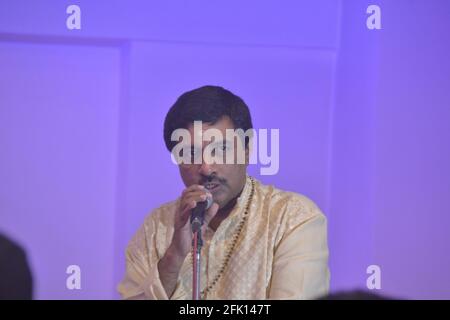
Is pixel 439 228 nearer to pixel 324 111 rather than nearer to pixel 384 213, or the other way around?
pixel 384 213

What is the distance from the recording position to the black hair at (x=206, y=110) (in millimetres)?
3031

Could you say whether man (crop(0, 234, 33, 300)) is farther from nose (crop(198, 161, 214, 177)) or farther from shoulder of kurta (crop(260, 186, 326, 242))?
shoulder of kurta (crop(260, 186, 326, 242))

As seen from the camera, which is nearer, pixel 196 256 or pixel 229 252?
pixel 196 256

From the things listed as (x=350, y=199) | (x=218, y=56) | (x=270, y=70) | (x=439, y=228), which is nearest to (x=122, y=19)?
(x=218, y=56)

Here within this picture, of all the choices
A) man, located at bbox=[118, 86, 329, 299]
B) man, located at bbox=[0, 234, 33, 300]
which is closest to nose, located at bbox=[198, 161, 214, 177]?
man, located at bbox=[118, 86, 329, 299]

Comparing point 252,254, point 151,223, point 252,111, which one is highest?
point 252,111

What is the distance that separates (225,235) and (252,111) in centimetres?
54

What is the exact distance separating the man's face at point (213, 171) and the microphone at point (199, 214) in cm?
11

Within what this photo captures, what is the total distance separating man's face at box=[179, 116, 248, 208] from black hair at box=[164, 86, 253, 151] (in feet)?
0.10

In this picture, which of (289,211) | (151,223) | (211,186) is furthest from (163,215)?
(289,211)

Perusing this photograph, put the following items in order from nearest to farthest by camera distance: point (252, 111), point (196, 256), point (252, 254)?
point (196, 256) → point (252, 254) → point (252, 111)

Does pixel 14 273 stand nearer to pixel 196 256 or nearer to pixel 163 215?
pixel 163 215

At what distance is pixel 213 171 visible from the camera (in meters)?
3.00
